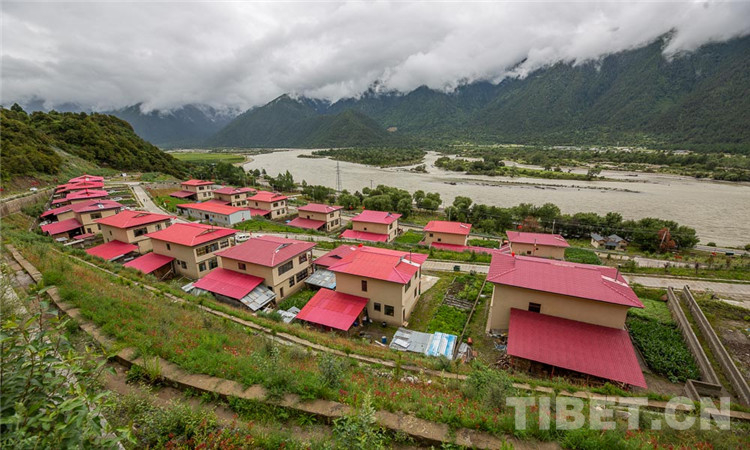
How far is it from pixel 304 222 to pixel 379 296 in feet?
85.9

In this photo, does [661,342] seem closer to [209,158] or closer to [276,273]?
[276,273]

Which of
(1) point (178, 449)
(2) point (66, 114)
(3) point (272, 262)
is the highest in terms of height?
(2) point (66, 114)

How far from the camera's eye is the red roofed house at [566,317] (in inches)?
519

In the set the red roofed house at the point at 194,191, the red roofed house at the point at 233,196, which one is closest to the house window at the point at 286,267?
the red roofed house at the point at 233,196

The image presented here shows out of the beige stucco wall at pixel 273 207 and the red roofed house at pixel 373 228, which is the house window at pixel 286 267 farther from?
the beige stucco wall at pixel 273 207

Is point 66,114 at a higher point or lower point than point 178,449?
higher

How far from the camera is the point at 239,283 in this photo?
20016 millimetres

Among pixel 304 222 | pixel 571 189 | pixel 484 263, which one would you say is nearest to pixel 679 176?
pixel 571 189

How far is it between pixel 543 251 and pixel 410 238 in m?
14.9

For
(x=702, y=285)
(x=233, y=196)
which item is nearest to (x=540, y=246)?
(x=702, y=285)

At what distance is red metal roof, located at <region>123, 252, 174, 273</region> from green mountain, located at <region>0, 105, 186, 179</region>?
27338 mm

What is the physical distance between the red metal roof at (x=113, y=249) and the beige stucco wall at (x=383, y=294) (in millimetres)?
19161

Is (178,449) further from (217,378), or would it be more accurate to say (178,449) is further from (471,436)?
(471,436)

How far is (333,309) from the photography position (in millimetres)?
17766
